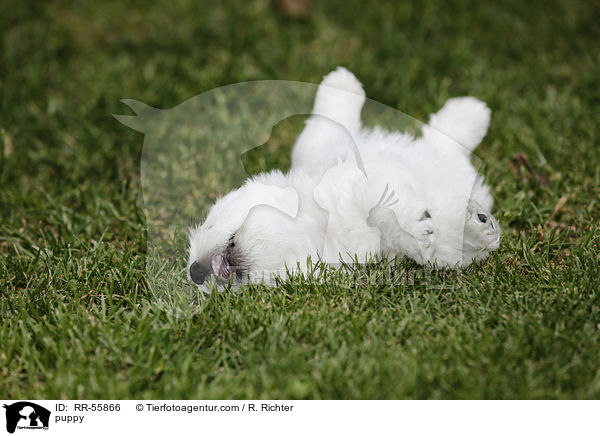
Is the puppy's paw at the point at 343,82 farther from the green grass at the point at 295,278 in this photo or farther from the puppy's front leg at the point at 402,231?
the green grass at the point at 295,278

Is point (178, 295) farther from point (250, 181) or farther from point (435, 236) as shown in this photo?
point (435, 236)

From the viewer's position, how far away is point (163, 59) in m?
3.88

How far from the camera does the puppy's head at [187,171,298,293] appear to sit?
1.96 meters

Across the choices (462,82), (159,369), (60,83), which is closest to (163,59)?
(60,83)

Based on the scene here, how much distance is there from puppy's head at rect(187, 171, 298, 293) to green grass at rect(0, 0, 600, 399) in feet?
0.38

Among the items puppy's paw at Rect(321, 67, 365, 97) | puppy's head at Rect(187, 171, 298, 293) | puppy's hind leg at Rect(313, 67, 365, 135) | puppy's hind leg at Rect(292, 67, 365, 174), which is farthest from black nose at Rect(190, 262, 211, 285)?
puppy's paw at Rect(321, 67, 365, 97)

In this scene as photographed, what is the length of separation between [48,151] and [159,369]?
184cm

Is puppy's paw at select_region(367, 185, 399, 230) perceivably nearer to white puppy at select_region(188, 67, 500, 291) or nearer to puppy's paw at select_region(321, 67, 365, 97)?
white puppy at select_region(188, 67, 500, 291)

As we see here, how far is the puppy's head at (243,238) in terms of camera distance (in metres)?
1.96
